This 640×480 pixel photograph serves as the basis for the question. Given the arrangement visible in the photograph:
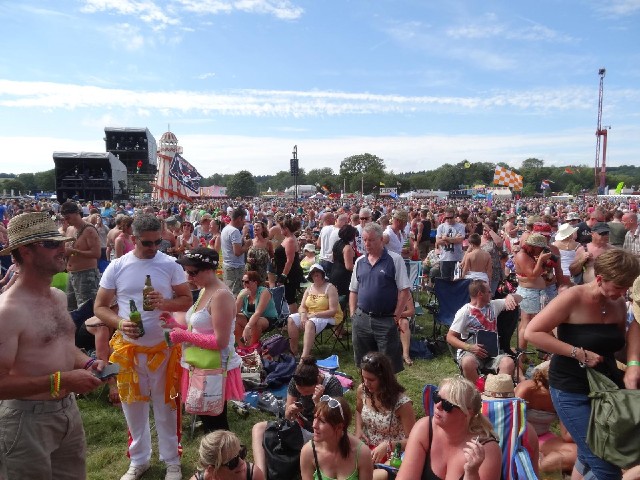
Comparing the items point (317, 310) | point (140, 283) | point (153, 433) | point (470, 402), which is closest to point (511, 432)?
point (470, 402)

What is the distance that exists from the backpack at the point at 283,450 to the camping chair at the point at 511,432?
4.12ft

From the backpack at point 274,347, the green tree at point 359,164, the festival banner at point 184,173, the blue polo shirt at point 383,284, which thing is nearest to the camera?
the blue polo shirt at point 383,284

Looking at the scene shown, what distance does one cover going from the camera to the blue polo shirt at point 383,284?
4301 mm

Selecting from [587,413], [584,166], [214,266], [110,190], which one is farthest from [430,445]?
[584,166]

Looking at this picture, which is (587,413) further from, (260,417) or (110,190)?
(110,190)

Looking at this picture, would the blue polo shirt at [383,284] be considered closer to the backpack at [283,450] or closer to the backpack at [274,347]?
the backpack at [283,450]

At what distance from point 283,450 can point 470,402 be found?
4.50 feet

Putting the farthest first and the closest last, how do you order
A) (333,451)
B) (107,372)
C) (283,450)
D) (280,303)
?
(280,303)
(283,450)
(333,451)
(107,372)

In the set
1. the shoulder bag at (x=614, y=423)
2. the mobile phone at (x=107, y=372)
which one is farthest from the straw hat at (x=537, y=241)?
the mobile phone at (x=107, y=372)

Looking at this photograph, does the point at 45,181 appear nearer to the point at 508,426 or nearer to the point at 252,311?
the point at 252,311

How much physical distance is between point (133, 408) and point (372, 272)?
2.25 m

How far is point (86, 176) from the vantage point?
78.5ft

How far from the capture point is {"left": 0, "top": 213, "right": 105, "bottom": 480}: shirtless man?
84.0 inches

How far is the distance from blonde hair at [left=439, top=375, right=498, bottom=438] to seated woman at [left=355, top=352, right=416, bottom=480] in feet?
2.91
